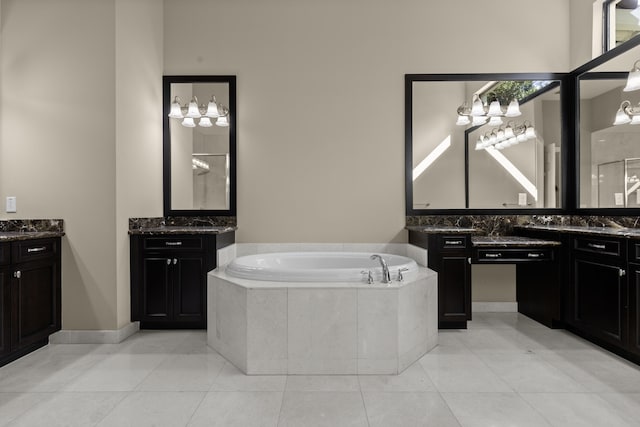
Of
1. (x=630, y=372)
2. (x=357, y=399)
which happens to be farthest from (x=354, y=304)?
(x=630, y=372)

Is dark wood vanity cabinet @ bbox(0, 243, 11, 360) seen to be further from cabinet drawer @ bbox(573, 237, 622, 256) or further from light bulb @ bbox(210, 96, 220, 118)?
cabinet drawer @ bbox(573, 237, 622, 256)

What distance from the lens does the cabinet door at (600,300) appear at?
105 inches

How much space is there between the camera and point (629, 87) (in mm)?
3057

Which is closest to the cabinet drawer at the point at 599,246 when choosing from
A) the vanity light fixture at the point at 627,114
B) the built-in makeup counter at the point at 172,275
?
the vanity light fixture at the point at 627,114

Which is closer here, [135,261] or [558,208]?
[135,261]

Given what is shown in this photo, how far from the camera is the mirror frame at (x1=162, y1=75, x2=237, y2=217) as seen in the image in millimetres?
3885

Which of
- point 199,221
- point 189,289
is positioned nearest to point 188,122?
point 199,221

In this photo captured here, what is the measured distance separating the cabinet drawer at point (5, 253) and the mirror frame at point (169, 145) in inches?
57.4

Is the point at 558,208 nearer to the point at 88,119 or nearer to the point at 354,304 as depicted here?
the point at 354,304

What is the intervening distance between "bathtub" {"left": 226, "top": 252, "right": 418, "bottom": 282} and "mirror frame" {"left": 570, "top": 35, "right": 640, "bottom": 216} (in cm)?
190

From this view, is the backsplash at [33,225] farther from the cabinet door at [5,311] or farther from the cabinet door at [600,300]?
the cabinet door at [600,300]

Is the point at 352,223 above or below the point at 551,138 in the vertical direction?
below

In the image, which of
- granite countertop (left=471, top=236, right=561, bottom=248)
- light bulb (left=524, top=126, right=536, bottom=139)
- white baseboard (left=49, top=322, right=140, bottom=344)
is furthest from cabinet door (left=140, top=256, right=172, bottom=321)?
light bulb (left=524, top=126, right=536, bottom=139)

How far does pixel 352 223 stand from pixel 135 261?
201cm
